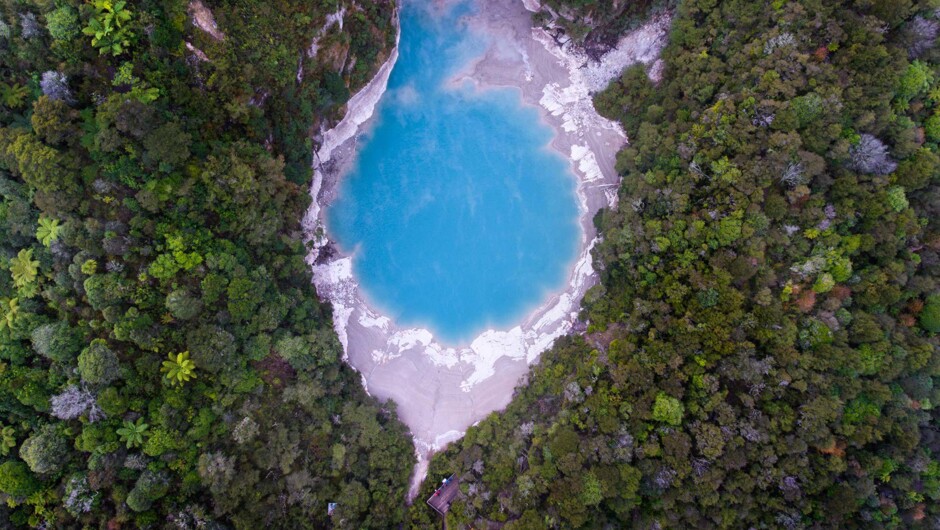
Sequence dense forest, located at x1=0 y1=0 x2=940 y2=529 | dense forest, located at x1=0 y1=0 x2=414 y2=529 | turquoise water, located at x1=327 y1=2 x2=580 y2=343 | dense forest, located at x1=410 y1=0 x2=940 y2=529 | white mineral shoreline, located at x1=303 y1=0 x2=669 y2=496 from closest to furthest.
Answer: dense forest, located at x1=0 y1=0 x2=414 y2=529 → dense forest, located at x1=0 y1=0 x2=940 y2=529 → dense forest, located at x1=410 y1=0 x2=940 y2=529 → white mineral shoreline, located at x1=303 y1=0 x2=669 y2=496 → turquoise water, located at x1=327 y1=2 x2=580 y2=343

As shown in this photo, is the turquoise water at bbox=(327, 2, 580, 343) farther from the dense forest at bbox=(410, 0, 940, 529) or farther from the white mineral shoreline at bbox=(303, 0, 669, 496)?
the dense forest at bbox=(410, 0, 940, 529)

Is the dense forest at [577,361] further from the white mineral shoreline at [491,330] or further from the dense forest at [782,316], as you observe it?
the white mineral shoreline at [491,330]

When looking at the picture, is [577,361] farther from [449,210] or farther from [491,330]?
[449,210]

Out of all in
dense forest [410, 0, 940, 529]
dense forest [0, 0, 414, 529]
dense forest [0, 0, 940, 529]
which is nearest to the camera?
dense forest [0, 0, 414, 529]

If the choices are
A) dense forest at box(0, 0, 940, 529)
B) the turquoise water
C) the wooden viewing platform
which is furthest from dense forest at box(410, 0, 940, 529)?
the turquoise water

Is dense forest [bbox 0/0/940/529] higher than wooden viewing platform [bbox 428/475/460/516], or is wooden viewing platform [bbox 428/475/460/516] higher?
dense forest [bbox 0/0/940/529]

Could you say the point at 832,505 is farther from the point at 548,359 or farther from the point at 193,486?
the point at 193,486
